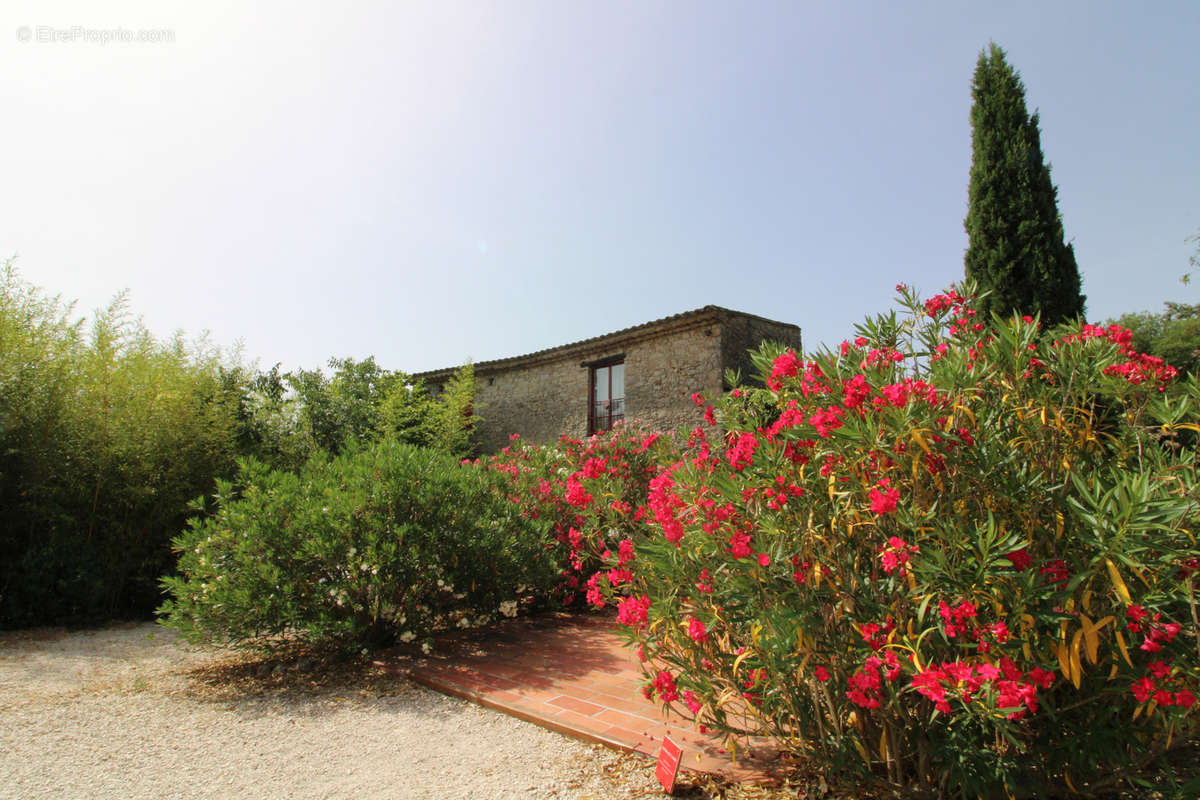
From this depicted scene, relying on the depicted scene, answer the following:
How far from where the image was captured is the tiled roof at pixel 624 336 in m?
10.6

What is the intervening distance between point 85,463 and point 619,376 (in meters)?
8.49

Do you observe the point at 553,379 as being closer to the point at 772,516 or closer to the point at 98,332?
the point at 98,332

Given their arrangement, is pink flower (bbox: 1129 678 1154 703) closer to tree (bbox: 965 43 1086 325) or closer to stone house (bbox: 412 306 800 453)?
stone house (bbox: 412 306 800 453)

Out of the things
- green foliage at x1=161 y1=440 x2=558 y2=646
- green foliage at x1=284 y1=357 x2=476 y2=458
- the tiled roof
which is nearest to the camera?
green foliage at x1=161 y1=440 x2=558 y2=646

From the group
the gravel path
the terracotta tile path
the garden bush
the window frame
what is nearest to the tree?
the window frame

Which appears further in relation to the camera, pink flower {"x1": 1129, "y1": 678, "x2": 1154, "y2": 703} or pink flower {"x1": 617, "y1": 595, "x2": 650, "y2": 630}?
pink flower {"x1": 617, "y1": 595, "x2": 650, "y2": 630}

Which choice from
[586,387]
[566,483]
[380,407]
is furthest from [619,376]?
[566,483]

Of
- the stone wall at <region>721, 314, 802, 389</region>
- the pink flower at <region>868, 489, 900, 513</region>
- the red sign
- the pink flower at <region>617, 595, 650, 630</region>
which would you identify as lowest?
the red sign

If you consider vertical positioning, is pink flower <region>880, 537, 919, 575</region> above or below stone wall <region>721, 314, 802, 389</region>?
below

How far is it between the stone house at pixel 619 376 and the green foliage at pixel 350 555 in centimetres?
670

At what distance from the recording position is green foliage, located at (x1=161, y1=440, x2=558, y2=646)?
368 centimetres

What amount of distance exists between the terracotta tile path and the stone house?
21.0 ft

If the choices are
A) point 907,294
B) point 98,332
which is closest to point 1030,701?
point 907,294

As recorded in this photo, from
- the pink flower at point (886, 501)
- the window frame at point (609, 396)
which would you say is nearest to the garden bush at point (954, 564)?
the pink flower at point (886, 501)
